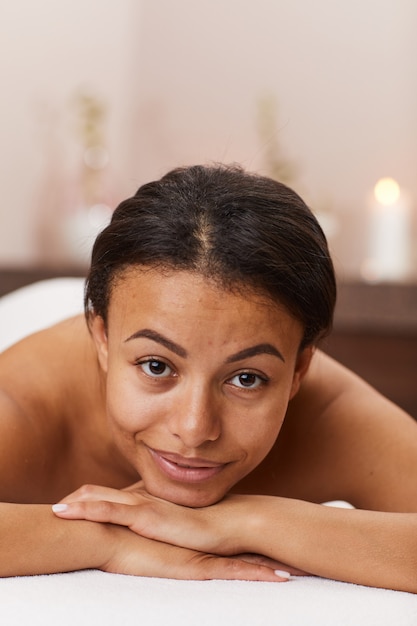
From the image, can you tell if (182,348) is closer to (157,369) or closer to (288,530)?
(157,369)

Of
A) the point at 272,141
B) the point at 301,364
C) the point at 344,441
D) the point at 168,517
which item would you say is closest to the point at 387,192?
the point at 272,141

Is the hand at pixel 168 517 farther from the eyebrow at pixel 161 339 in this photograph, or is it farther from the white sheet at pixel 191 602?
the eyebrow at pixel 161 339

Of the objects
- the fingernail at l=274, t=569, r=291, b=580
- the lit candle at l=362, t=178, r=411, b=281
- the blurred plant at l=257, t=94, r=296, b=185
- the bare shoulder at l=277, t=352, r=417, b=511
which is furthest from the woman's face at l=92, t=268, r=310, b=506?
the blurred plant at l=257, t=94, r=296, b=185

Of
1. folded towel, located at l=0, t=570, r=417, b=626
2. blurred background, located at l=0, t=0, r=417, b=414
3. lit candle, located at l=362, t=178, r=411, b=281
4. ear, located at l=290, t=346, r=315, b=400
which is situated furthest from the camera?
blurred background, located at l=0, t=0, r=417, b=414

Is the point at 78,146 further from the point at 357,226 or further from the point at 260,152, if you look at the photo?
the point at 357,226

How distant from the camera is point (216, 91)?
365cm

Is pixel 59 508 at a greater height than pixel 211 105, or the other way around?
pixel 211 105

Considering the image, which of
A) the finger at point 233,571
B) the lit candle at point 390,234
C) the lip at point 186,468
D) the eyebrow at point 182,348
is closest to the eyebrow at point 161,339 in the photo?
the eyebrow at point 182,348

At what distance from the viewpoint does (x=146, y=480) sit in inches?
52.1

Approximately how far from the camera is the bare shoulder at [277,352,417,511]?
1576 mm

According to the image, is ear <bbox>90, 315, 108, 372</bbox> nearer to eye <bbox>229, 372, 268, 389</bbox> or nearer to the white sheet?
eye <bbox>229, 372, 268, 389</bbox>

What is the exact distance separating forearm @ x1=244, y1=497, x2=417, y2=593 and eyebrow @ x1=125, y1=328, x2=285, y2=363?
0.19m

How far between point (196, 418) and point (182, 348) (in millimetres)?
86

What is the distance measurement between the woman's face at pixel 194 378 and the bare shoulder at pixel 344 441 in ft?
1.02
